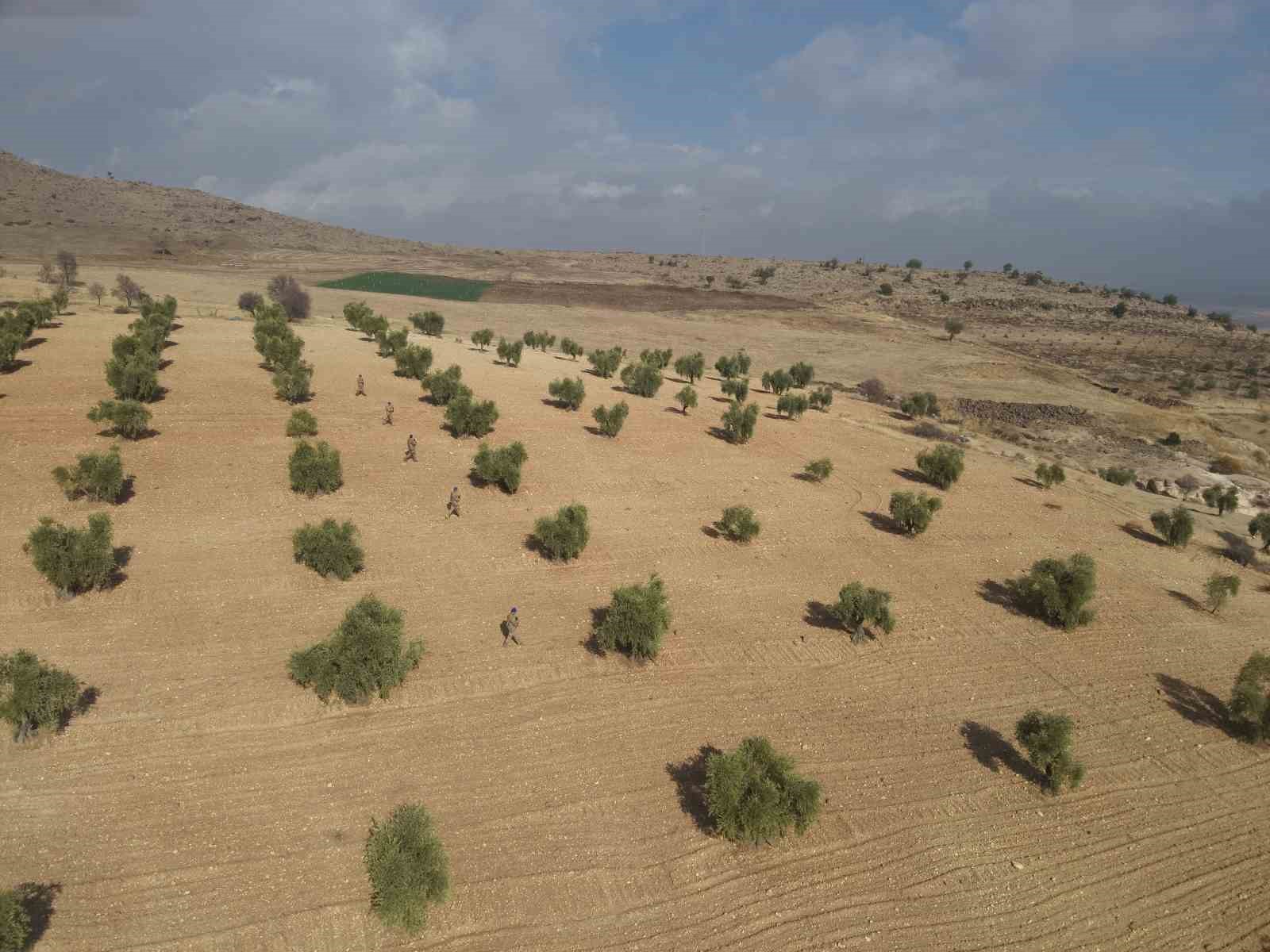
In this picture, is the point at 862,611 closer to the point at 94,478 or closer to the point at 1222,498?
the point at 94,478

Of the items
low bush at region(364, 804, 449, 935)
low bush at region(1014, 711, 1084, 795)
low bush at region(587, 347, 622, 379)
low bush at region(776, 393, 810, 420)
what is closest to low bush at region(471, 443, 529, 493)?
low bush at region(364, 804, 449, 935)

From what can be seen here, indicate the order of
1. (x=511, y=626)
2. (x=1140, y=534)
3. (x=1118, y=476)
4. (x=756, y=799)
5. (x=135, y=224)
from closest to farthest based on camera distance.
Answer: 1. (x=756, y=799)
2. (x=511, y=626)
3. (x=1140, y=534)
4. (x=1118, y=476)
5. (x=135, y=224)

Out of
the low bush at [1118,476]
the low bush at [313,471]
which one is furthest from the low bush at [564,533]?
the low bush at [1118,476]

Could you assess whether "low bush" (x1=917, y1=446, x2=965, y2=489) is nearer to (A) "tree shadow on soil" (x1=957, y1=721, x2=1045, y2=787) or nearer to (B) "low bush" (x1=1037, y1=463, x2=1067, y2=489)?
(B) "low bush" (x1=1037, y1=463, x2=1067, y2=489)

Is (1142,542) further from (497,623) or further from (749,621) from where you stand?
(497,623)

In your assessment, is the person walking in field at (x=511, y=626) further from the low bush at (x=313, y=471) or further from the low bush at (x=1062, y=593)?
the low bush at (x=1062, y=593)

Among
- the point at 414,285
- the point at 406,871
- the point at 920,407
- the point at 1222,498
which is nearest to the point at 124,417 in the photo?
the point at 406,871
